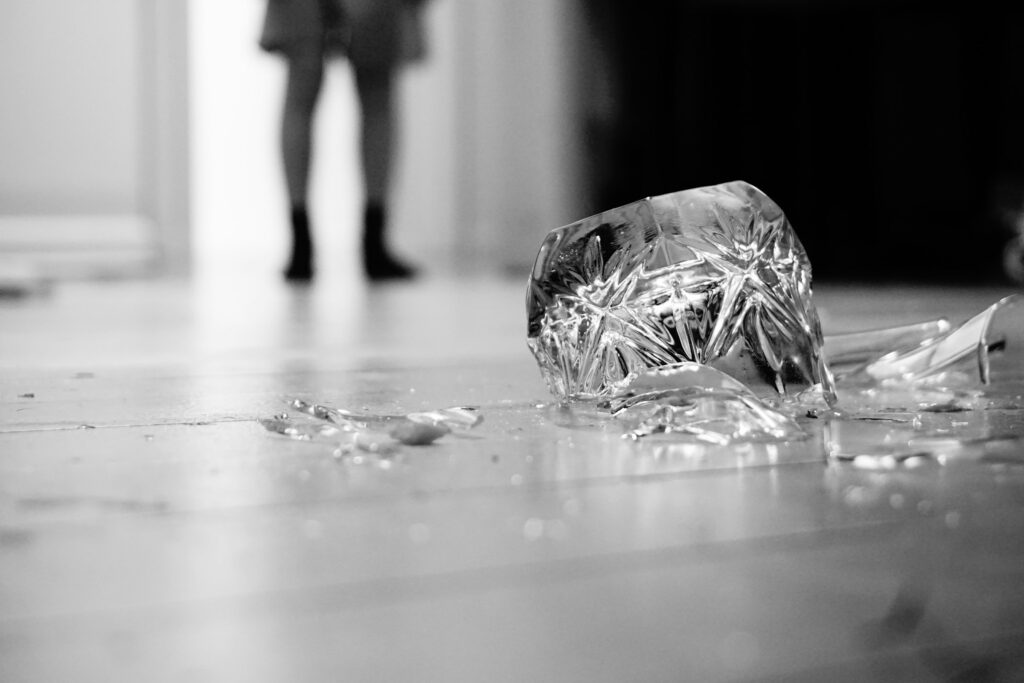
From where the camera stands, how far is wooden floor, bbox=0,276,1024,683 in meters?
0.30

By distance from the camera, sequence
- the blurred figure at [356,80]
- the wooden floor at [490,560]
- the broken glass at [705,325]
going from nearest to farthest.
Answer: the wooden floor at [490,560], the broken glass at [705,325], the blurred figure at [356,80]

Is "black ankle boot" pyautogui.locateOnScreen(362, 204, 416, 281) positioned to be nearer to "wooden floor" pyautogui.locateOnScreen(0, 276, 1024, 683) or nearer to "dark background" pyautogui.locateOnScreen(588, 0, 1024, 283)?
"dark background" pyautogui.locateOnScreen(588, 0, 1024, 283)

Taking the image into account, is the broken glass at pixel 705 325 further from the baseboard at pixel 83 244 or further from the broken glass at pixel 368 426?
the baseboard at pixel 83 244

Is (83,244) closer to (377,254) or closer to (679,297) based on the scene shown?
(377,254)

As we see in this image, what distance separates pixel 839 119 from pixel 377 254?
1873 mm

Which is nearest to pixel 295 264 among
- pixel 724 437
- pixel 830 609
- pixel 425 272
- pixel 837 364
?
pixel 425 272

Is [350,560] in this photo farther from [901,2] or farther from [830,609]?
[901,2]

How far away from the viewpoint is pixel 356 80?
388 cm

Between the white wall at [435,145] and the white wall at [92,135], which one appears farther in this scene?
the white wall at [435,145]

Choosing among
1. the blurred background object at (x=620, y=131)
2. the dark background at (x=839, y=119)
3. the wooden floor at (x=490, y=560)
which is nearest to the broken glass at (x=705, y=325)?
the wooden floor at (x=490, y=560)

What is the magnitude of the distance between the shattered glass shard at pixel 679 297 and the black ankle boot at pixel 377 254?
310cm

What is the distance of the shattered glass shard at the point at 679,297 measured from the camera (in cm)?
80

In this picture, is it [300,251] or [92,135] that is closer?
[92,135]

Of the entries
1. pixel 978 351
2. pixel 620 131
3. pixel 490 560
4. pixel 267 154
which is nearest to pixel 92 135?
pixel 267 154
